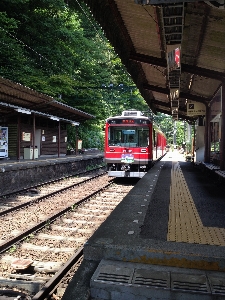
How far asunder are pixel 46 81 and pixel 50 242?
15.2 metres

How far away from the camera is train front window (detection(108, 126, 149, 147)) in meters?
13.9

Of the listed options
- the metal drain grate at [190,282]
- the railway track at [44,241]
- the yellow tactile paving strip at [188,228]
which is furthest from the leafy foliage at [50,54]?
the metal drain grate at [190,282]

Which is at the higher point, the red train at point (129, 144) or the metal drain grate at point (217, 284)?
the red train at point (129, 144)

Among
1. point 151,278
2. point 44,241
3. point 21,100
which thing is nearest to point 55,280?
point 151,278

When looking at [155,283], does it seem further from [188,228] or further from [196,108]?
[196,108]

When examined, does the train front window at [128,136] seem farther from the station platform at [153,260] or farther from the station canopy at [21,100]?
the station platform at [153,260]

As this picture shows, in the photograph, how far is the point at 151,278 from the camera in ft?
10.9

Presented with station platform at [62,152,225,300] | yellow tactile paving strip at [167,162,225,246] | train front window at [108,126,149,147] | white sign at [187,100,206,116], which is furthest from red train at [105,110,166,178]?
station platform at [62,152,225,300]

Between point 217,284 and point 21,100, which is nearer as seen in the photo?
point 217,284

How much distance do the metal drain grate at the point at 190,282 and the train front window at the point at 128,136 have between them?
34.9 feet

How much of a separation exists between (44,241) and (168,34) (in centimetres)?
508

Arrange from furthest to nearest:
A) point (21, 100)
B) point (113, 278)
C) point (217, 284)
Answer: point (21, 100)
point (113, 278)
point (217, 284)

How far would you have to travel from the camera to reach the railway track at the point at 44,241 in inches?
167

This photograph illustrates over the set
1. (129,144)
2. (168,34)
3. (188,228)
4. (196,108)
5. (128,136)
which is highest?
(168,34)
